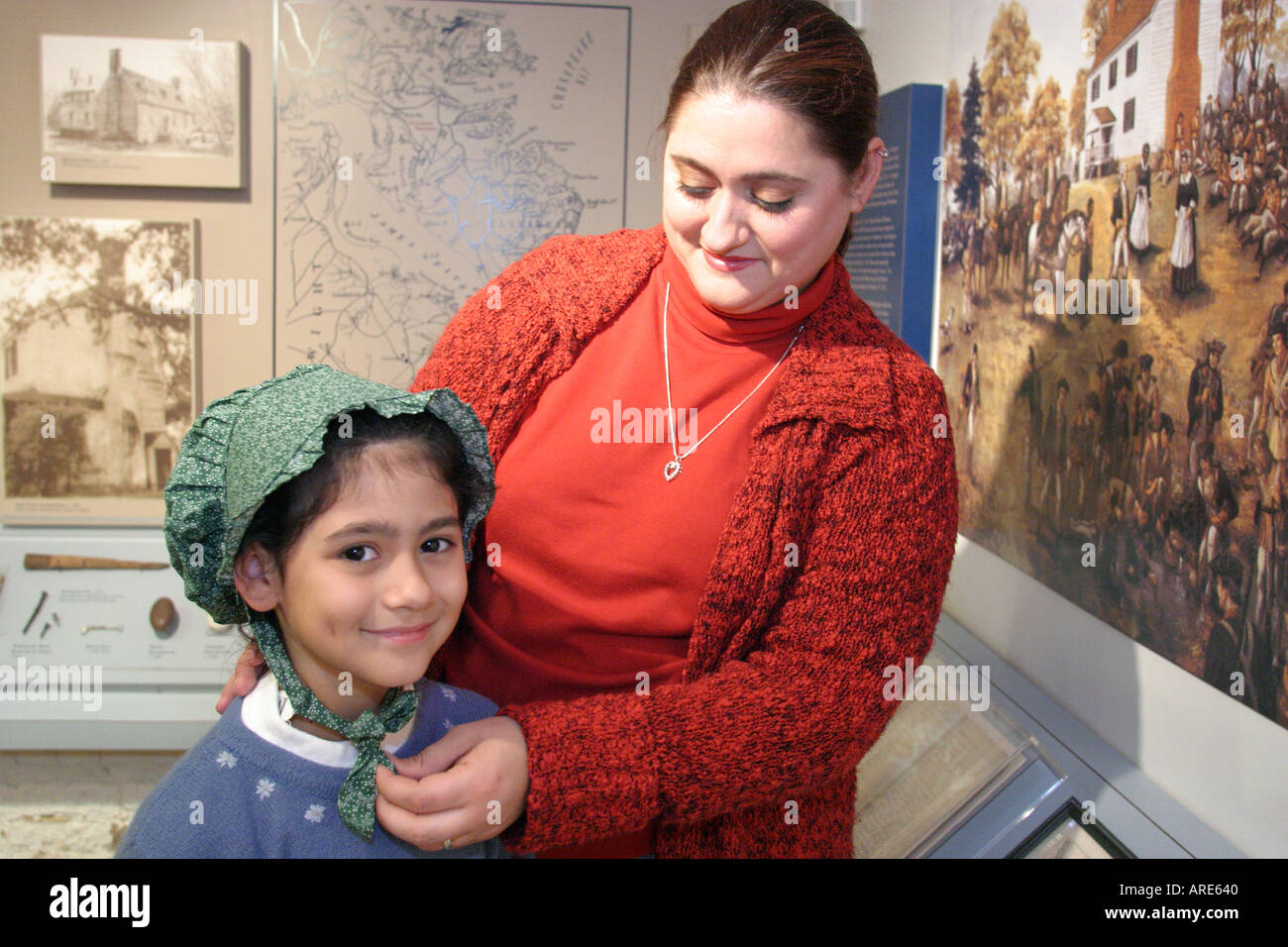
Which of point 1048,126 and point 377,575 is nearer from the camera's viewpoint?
point 377,575

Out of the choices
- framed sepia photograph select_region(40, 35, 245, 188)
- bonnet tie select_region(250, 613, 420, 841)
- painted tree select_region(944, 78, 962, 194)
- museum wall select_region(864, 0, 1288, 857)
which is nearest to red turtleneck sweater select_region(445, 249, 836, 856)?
bonnet tie select_region(250, 613, 420, 841)

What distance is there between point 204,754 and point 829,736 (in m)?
0.72

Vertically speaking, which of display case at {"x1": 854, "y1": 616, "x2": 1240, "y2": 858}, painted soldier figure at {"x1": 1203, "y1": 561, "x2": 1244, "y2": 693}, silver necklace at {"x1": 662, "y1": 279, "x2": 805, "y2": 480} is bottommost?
display case at {"x1": 854, "y1": 616, "x2": 1240, "y2": 858}

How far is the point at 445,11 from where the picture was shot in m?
2.64

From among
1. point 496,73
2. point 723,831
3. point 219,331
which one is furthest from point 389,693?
point 496,73

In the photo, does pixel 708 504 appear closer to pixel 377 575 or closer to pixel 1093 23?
pixel 377 575

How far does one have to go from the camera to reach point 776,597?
1.28 metres

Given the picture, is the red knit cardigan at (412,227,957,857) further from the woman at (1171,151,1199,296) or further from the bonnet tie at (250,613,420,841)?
the woman at (1171,151,1199,296)

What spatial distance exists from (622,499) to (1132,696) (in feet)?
2.69

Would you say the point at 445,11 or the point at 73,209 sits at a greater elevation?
the point at 445,11

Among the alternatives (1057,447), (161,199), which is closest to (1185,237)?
(1057,447)

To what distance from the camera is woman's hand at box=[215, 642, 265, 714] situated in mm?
1227
